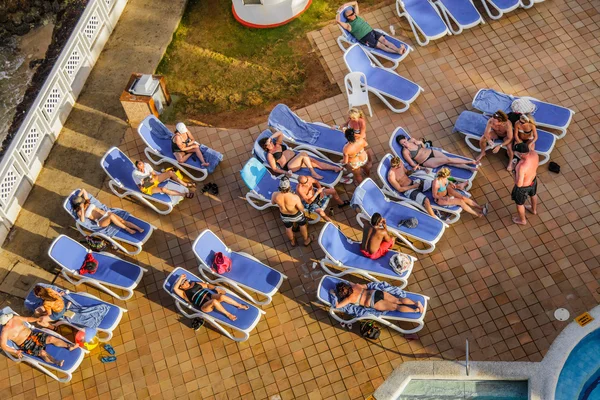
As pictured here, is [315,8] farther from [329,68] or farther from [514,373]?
[514,373]

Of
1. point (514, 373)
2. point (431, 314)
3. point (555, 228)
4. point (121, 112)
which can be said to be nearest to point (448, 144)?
point (555, 228)

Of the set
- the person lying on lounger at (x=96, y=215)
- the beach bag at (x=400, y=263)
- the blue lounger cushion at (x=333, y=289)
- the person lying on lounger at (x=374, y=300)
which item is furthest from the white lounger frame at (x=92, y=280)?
the beach bag at (x=400, y=263)

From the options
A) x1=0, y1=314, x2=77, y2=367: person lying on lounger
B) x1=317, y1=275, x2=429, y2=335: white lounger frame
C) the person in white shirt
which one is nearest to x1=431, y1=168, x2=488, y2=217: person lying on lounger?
x1=317, y1=275, x2=429, y2=335: white lounger frame

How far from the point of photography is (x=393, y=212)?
11.0 meters

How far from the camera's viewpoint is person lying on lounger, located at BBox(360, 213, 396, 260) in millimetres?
10195

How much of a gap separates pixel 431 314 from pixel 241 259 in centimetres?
317

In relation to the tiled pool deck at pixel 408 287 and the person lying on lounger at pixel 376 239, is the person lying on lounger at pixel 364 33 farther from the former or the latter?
the person lying on lounger at pixel 376 239

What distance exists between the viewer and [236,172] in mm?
12297

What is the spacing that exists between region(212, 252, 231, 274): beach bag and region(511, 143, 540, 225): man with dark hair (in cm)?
478

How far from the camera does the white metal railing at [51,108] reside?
11852mm

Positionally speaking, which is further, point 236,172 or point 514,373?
point 236,172

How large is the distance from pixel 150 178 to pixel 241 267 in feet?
7.75

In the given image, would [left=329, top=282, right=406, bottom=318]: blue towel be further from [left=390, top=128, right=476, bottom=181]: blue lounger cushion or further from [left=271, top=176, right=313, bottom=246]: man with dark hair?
[left=390, top=128, right=476, bottom=181]: blue lounger cushion

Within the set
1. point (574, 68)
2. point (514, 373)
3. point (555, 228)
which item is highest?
point (574, 68)
